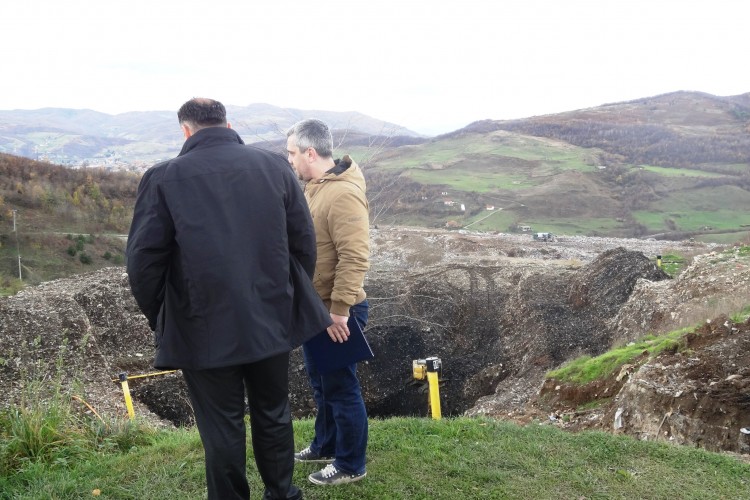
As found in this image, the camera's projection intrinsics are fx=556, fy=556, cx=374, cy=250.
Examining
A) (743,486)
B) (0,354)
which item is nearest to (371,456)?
(743,486)

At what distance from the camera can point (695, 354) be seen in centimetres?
653

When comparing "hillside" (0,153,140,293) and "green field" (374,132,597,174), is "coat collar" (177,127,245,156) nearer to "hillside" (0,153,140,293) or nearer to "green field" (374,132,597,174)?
"hillside" (0,153,140,293)

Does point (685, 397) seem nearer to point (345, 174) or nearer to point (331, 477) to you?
point (331, 477)

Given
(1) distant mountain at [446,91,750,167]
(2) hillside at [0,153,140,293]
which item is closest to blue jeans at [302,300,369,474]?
(2) hillside at [0,153,140,293]

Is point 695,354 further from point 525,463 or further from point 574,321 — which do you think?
point 574,321

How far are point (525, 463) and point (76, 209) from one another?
94.1 feet

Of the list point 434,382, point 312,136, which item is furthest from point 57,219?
point 312,136

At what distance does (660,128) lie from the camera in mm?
76938

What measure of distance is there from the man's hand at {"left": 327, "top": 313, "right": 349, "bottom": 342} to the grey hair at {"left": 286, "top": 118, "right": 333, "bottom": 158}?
919 millimetres

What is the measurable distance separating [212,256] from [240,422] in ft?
2.59

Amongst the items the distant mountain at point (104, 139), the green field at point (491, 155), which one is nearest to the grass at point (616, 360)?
the distant mountain at point (104, 139)

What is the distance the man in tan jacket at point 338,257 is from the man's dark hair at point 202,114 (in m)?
0.68

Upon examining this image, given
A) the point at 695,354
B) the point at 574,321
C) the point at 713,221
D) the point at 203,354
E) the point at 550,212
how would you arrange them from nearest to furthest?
the point at 203,354, the point at 695,354, the point at 574,321, the point at 713,221, the point at 550,212

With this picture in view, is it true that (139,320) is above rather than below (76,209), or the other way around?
below
